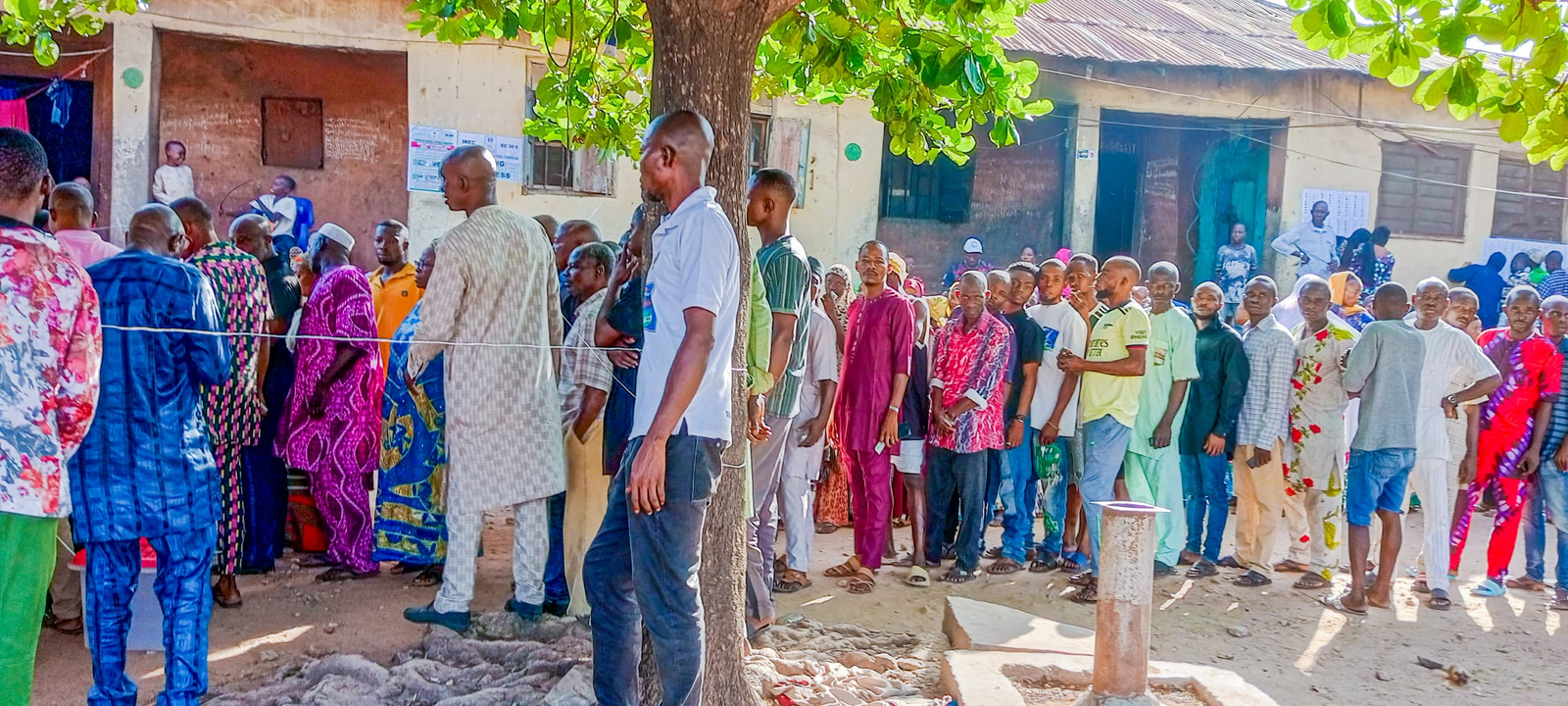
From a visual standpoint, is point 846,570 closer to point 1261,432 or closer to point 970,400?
point 970,400

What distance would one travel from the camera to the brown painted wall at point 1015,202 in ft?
46.5

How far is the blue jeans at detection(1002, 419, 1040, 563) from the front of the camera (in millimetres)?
6797

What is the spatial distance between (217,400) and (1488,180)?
1570cm

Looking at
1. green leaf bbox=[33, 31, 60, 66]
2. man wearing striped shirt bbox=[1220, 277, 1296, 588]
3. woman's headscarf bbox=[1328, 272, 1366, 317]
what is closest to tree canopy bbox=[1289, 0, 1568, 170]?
man wearing striped shirt bbox=[1220, 277, 1296, 588]

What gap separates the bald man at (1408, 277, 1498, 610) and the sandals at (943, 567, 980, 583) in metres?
2.72

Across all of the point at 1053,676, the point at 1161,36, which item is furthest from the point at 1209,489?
the point at 1161,36

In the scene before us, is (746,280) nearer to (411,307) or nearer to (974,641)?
(974,641)

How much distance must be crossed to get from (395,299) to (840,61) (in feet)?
9.99

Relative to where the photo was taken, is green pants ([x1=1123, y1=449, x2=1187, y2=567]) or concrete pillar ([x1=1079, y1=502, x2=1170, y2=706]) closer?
concrete pillar ([x1=1079, y1=502, x2=1170, y2=706])

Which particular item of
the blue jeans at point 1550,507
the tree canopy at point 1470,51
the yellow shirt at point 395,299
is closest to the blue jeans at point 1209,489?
the blue jeans at point 1550,507

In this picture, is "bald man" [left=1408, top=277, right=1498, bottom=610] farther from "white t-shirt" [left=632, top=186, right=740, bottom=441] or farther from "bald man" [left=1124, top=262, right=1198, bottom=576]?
"white t-shirt" [left=632, top=186, right=740, bottom=441]

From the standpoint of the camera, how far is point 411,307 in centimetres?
585

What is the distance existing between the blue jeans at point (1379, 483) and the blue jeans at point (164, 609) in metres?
5.76

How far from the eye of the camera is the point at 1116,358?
630cm
